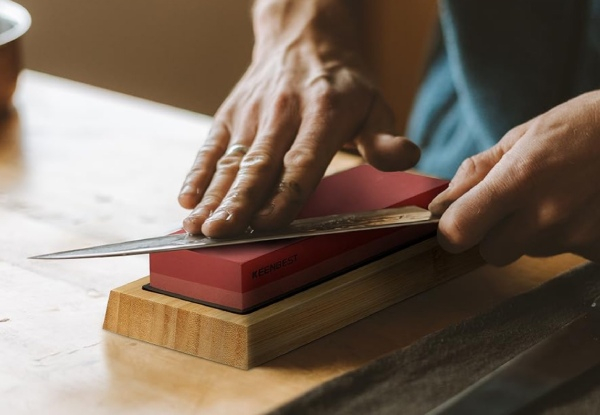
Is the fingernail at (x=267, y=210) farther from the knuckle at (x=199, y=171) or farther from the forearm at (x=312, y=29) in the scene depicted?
the forearm at (x=312, y=29)

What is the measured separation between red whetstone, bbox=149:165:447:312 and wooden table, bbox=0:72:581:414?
0.16 feet

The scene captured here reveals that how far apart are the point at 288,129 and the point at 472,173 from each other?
0.65ft

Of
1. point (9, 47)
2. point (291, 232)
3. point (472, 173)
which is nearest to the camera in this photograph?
point (291, 232)

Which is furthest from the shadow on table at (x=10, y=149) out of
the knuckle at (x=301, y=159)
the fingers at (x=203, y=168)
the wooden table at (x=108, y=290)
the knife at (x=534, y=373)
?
the knife at (x=534, y=373)

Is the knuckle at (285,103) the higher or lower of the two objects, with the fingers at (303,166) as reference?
higher

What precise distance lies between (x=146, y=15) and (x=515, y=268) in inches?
78.4

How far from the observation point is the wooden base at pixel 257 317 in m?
0.71

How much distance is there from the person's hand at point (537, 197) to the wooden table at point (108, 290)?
0.15ft

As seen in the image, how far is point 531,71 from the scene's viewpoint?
4.10 ft

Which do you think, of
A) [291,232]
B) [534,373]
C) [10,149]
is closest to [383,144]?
[291,232]

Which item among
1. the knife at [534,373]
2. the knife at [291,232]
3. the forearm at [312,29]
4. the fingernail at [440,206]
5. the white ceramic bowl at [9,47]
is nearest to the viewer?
the knife at [534,373]

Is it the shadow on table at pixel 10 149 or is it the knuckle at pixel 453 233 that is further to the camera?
the shadow on table at pixel 10 149

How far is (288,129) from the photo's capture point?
98 cm

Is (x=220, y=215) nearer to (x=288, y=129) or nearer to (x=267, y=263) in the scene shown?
(x=267, y=263)
